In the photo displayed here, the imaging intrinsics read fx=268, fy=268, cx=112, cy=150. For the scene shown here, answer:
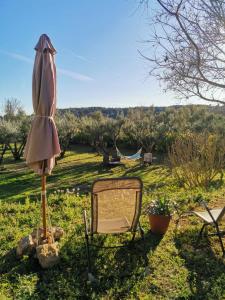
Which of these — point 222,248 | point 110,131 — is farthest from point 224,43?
point 110,131

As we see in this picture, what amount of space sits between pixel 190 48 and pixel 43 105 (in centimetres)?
262

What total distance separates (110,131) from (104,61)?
Result: 38.8 ft

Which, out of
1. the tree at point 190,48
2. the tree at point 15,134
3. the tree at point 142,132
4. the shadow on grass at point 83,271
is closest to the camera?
the shadow on grass at point 83,271

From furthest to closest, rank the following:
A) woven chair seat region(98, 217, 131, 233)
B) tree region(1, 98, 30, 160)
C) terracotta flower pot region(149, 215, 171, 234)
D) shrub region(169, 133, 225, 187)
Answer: tree region(1, 98, 30, 160) < shrub region(169, 133, 225, 187) < terracotta flower pot region(149, 215, 171, 234) < woven chair seat region(98, 217, 131, 233)

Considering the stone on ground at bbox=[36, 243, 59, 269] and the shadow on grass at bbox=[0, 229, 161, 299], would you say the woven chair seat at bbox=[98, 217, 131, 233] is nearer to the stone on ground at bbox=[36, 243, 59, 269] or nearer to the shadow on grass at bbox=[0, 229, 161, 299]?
the shadow on grass at bbox=[0, 229, 161, 299]

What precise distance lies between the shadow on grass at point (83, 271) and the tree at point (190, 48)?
8.51ft

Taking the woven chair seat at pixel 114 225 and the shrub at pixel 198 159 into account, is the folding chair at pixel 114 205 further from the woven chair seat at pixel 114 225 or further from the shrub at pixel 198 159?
the shrub at pixel 198 159

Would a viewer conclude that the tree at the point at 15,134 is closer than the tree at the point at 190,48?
No

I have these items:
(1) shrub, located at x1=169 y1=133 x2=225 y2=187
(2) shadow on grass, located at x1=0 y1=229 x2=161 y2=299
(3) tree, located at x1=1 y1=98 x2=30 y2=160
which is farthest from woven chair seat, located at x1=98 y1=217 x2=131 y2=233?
(3) tree, located at x1=1 y1=98 x2=30 y2=160

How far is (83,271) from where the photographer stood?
9.71 ft

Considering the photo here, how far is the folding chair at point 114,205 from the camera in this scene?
3.03 meters

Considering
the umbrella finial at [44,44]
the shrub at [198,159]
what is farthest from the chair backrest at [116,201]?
the shrub at [198,159]

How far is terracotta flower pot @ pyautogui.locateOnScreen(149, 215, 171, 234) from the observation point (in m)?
3.73

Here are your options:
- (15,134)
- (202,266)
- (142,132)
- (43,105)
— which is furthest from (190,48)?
(142,132)
